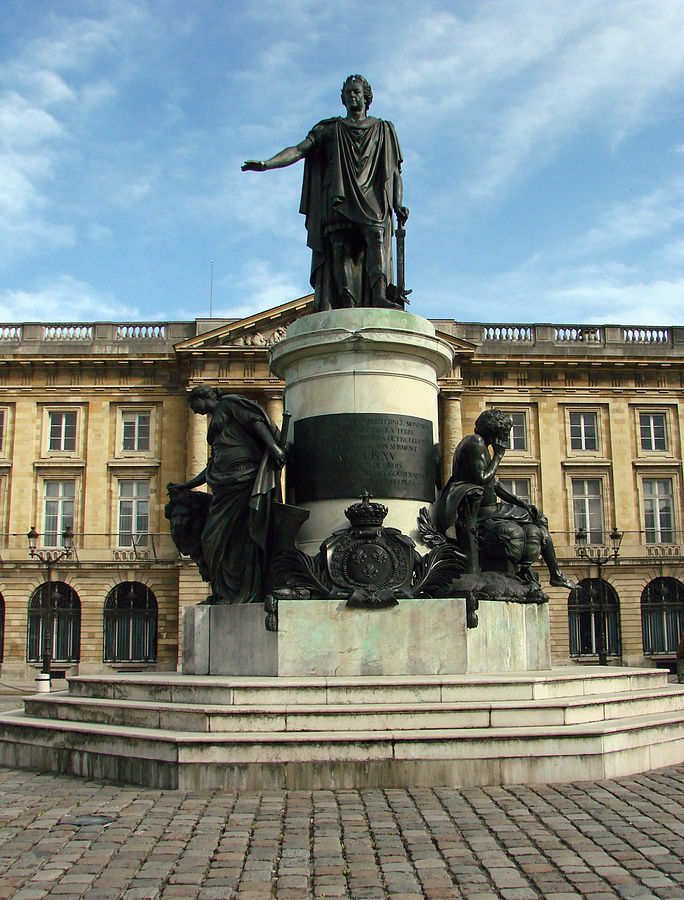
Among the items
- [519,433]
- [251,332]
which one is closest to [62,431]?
[251,332]

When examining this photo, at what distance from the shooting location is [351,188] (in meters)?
10.7

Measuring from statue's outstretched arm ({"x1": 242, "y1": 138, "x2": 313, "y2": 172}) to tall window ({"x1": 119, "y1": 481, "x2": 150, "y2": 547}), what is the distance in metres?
34.7

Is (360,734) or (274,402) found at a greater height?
(274,402)

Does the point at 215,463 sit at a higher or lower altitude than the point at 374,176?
lower

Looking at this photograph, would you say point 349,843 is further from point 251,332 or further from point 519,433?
point 519,433

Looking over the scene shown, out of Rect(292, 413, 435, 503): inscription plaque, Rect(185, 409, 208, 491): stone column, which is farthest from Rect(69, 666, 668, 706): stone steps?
Rect(185, 409, 208, 491): stone column

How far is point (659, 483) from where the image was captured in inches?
1809

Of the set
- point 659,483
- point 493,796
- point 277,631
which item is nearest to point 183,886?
point 493,796

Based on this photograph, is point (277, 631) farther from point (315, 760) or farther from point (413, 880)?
point (413, 880)

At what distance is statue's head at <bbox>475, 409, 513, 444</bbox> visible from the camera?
9844mm

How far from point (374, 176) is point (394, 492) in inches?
145

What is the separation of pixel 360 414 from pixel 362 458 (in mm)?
455

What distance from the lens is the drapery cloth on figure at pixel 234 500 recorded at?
9.35 metres

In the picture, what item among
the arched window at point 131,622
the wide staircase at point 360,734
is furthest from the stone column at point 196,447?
the wide staircase at point 360,734
